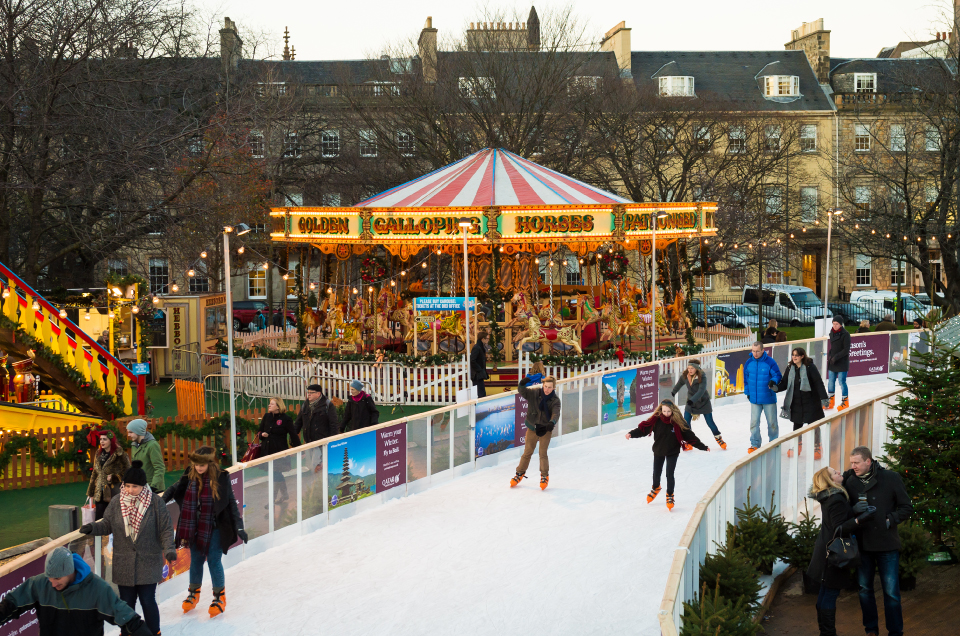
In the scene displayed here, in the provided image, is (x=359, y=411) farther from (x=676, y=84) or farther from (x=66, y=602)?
(x=676, y=84)

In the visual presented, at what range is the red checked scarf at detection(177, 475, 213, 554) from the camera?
8.28m

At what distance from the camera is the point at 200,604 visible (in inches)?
347

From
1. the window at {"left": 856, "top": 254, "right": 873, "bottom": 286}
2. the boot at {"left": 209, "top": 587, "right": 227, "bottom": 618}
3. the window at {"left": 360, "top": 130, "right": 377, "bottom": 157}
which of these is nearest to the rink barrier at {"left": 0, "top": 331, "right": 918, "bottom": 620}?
the boot at {"left": 209, "top": 587, "right": 227, "bottom": 618}

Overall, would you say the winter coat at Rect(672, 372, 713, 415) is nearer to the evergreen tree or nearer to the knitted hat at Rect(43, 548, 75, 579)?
the evergreen tree

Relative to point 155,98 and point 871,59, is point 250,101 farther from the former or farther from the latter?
point 871,59

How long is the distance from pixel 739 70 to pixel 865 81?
5.91 meters

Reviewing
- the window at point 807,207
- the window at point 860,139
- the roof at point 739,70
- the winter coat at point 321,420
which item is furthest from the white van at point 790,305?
the winter coat at point 321,420

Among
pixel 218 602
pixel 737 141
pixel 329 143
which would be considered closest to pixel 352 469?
pixel 218 602

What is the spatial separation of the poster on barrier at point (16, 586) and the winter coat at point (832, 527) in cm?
564

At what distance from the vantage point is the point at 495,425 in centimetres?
1429

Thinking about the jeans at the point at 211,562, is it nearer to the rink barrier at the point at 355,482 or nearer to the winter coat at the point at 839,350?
the rink barrier at the point at 355,482

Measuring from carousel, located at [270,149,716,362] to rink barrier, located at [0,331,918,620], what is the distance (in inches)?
232

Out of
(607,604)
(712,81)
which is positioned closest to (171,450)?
(607,604)

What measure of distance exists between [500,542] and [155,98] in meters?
21.4
